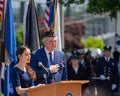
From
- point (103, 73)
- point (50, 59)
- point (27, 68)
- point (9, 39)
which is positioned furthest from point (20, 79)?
point (103, 73)

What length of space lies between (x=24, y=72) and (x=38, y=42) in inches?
162

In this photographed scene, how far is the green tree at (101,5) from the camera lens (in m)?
19.1

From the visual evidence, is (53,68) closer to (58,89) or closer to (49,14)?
(58,89)

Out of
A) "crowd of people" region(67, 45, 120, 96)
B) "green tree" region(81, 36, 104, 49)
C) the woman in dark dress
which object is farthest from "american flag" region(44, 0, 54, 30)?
"green tree" region(81, 36, 104, 49)

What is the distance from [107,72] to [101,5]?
3.54m

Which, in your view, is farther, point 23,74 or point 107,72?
point 107,72

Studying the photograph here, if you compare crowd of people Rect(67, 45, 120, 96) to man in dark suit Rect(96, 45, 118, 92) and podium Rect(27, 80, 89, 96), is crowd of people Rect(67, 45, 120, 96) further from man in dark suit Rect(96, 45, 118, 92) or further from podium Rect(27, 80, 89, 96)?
podium Rect(27, 80, 89, 96)

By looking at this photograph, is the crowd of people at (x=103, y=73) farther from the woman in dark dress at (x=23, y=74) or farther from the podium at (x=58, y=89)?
the podium at (x=58, y=89)

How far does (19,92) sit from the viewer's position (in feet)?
30.4

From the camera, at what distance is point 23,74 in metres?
9.46

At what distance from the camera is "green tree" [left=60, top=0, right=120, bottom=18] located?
19.1 meters

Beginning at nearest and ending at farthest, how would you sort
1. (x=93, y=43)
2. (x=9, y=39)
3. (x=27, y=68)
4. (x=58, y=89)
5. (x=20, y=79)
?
(x=58, y=89), (x=20, y=79), (x=27, y=68), (x=9, y=39), (x=93, y=43)

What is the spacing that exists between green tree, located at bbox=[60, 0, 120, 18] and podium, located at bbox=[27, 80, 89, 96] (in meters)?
10.0

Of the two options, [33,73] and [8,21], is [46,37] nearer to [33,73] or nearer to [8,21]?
[33,73]
